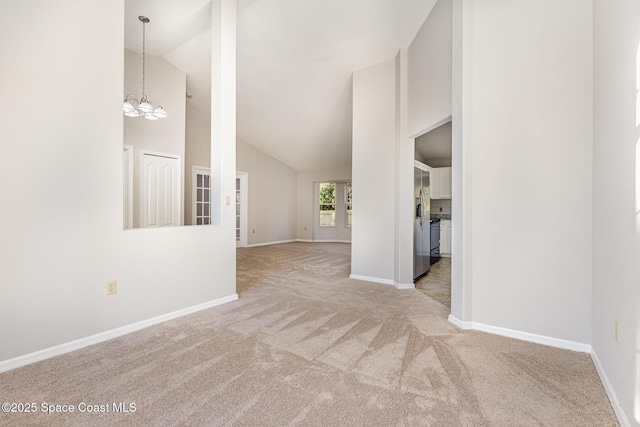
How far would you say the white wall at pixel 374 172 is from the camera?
4223mm

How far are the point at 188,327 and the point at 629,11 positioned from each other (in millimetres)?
3603

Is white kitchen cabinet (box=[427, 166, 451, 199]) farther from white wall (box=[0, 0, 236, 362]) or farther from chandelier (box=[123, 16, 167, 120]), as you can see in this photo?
white wall (box=[0, 0, 236, 362])

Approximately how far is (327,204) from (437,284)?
611 centimetres

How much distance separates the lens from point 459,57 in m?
2.68

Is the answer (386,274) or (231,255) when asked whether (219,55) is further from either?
(386,274)

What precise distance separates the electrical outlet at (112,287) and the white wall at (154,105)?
2.67 meters

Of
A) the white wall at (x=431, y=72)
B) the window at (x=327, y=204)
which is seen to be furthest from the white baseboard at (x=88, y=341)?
the window at (x=327, y=204)

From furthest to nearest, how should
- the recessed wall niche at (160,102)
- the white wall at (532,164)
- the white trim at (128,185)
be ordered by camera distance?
the white trim at (128,185) < the recessed wall niche at (160,102) < the white wall at (532,164)

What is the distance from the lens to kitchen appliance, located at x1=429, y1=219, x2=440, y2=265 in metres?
5.78

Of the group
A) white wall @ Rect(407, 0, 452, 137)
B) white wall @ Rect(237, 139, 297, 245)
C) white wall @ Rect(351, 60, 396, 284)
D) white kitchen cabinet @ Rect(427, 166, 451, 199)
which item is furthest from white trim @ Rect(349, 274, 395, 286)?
white wall @ Rect(237, 139, 297, 245)

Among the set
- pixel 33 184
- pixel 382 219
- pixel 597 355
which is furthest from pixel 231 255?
pixel 597 355

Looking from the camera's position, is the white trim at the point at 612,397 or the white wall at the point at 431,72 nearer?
the white trim at the point at 612,397

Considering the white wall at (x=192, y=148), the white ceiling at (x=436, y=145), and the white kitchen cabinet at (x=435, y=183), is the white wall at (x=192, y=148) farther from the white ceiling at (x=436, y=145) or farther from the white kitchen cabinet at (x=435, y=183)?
the white kitchen cabinet at (x=435, y=183)

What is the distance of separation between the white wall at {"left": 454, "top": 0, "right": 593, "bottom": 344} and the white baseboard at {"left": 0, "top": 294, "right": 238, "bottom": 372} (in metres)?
2.78
